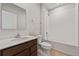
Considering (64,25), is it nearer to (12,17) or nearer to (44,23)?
(44,23)

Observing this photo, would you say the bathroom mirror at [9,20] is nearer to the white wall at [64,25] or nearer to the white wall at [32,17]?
the white wall at [32,17]

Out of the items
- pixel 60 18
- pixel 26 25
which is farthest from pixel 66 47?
pixel 26 25

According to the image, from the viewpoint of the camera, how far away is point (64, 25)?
227cm

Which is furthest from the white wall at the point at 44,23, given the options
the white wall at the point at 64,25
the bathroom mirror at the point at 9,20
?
the bathroom mirror at the point at 9,20

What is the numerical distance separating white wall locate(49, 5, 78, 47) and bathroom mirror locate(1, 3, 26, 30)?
905 millimetres

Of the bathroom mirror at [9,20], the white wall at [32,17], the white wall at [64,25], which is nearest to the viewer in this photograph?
the bathroom mirror at [9,20]

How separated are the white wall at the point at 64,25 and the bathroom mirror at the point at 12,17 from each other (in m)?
0.90

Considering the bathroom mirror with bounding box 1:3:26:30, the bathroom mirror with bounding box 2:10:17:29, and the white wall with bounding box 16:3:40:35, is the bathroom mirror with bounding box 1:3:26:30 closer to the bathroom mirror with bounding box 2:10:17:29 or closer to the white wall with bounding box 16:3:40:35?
the bathroom mirror with bounding box 2:10:17:29

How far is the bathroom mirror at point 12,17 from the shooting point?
1.55m

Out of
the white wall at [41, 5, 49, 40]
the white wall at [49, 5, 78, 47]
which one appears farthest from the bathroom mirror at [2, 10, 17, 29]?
the white wall at [49, 5, 78, 47]

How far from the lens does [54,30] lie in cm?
240

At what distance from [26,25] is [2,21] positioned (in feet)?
2.86

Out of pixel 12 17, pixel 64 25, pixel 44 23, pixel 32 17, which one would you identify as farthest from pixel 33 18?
pixel 64 25

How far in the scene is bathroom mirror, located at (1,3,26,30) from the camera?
61.0 inches
